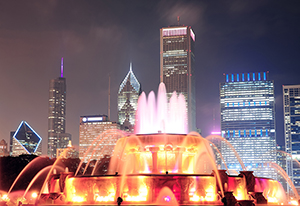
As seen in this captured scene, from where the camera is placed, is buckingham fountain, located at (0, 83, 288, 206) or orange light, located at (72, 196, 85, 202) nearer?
buckingham fountain, located at (0, 83, 288, 206)

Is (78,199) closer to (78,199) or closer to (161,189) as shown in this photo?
(78,199)

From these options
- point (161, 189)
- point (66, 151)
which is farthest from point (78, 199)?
point (66, 151)

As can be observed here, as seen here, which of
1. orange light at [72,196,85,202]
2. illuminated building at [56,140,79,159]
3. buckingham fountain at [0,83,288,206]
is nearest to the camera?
buckingham fountain at [0,83,288,206]

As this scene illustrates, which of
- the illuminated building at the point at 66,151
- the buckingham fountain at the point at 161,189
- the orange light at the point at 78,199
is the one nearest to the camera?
the buckingham fountain at the point at 161,189

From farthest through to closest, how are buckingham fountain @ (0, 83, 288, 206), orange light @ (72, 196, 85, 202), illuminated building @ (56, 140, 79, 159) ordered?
1. illuminated building @ (56, 140, 79, 159)
2. orange light @ (72, 196, 85, 202)
3. buckingham fountain @ (0, 83, 288, 206)

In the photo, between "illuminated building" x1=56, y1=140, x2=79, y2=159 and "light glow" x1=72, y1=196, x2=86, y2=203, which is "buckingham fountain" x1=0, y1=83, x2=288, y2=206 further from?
"illuminated building" x1=56, y1=140, x2=79, y2=159

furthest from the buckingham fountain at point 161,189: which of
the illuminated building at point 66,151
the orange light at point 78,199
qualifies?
the illuminated building at point 66,151

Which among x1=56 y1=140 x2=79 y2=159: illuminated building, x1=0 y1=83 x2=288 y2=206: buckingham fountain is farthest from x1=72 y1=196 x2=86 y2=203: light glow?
x1=56 y1=140 x2=79 y2=159: illuminated building

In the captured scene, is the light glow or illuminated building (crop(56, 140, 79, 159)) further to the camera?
illuminated building (crop(56, 140, 79, 159))

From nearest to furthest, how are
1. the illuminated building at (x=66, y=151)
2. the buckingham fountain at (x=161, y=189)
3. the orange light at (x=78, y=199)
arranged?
the buckingham fountain at (x=161, y=189) < the orange light at (x=78, y=199) < the illuminated building at (x=66, y=151)

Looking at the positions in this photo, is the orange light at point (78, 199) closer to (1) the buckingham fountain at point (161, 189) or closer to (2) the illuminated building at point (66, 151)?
(1) the buckingham fountain at point (161, 189)

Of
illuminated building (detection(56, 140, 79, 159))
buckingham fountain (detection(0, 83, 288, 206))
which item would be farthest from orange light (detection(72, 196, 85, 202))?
illuminated building (detection(56, 140, 79, 159))

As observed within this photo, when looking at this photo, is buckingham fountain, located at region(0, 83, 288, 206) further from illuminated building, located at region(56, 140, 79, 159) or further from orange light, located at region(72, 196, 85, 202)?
illuminated building, located at region(56, 140, 79, 159)

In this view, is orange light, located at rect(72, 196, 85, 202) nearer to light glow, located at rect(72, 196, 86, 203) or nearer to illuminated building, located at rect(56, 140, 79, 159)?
light glow, located at rect(72, 196, 86, 203)
